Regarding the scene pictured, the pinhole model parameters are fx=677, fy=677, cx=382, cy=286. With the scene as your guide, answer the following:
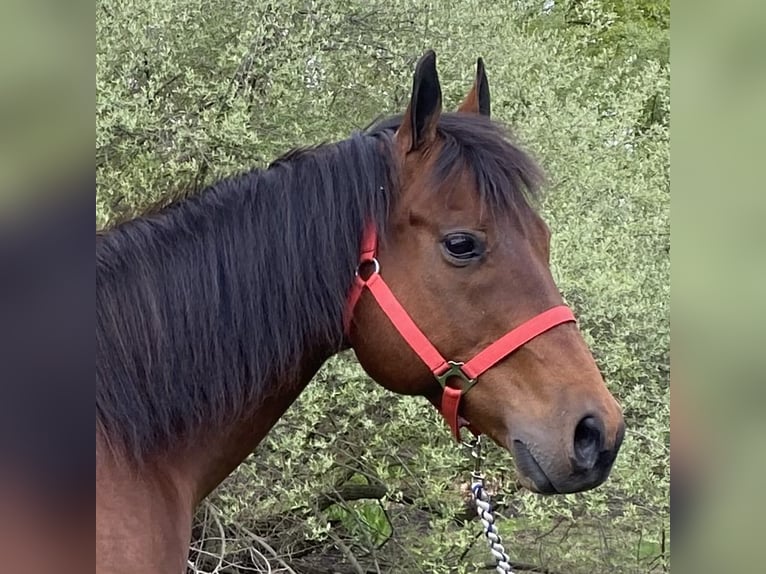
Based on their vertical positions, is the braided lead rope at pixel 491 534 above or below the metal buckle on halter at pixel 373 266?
below

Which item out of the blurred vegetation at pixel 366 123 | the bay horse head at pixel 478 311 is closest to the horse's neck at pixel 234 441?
the bay horse head at pixel 478 311

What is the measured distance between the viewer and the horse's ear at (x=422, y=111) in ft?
4.00

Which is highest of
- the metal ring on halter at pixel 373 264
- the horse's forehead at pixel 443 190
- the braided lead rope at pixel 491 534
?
the horse's forehead at pixel 443 190

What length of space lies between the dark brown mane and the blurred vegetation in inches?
51.0

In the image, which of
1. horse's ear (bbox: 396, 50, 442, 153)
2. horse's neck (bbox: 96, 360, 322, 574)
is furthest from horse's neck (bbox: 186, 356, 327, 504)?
horse's ear (bbox: 396, 50, 442, 153)

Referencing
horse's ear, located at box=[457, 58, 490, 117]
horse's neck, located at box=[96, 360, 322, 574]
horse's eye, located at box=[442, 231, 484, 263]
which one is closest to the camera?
horse's neck, located at box=[96, 360, 322, 574]

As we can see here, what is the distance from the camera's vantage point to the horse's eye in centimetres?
120

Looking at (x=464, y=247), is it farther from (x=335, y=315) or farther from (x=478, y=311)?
(x=335, y=315)

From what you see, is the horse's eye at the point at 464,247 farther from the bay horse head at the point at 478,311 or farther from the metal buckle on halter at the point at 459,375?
the metal buckle on halter at the point at 459,375

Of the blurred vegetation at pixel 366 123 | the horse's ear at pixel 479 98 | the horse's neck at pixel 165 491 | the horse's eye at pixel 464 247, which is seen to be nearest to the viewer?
the horse's neck at pixel 165 491

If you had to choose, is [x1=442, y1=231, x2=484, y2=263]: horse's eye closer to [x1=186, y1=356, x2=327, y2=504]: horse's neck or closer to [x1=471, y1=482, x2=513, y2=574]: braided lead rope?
[x1=186, y1=356, x2=327, y2=504]: horse's neck
